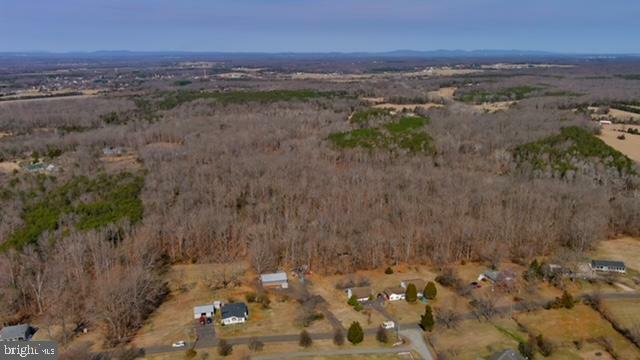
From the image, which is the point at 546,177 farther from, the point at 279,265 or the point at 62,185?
the point at 62,185

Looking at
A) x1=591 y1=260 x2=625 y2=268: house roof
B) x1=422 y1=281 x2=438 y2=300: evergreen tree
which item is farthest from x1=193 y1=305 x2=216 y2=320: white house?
x1=591 y1=260 x2=625 y2=268: house roof

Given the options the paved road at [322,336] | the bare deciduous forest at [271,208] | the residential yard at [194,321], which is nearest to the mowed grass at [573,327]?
the paved road at [322,336]

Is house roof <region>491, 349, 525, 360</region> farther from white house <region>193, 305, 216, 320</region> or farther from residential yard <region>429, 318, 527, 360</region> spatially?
white house <region>193, 305, 216, 320</region>

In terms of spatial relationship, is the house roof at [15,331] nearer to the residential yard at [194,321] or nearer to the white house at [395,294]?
the residential yard at [194,321]

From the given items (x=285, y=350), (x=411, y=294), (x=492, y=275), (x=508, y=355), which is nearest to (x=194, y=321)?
(x=285, y=350)

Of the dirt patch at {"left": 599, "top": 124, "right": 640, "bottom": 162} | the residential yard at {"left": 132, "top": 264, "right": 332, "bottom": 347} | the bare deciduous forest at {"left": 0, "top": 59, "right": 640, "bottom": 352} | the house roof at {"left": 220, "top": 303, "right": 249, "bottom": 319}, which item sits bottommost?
the residential yard at {"left": 132, "top": 264, "right": 332, "bottom": 347}

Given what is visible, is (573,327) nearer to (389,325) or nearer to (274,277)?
(389,325)
